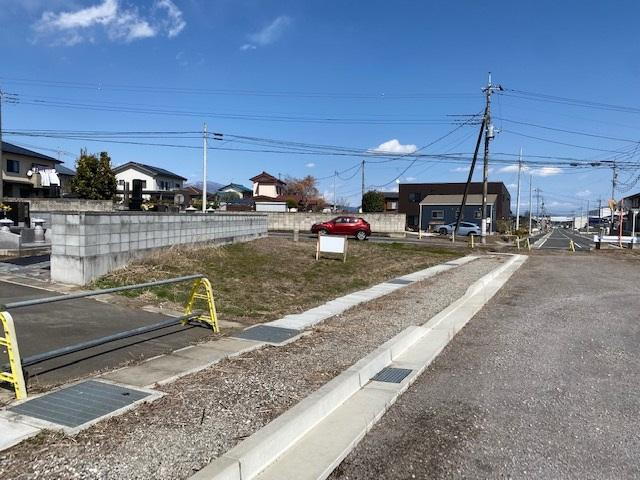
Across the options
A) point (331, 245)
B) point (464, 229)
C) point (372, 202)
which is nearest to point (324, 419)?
point (331, 245)

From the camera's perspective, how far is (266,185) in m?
90.6

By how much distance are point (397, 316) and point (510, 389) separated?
146 inches

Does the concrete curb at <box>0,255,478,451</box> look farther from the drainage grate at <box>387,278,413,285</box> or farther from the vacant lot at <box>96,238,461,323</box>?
the drainage grate at <box>387,278,413,285</box>

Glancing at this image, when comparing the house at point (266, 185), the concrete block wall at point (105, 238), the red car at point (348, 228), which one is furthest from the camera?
the house at point (266, 185)

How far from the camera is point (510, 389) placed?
17.9 feet

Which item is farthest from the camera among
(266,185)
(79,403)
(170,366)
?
(266,185)

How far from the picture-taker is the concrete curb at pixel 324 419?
11.2 ft

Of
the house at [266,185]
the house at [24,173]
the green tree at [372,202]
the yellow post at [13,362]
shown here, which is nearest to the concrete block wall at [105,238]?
the yellow post at [13,362]

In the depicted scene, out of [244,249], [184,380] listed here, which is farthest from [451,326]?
[244,249]

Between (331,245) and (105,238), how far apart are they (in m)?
9.32

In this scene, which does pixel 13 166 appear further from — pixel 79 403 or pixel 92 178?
pixel 79 403

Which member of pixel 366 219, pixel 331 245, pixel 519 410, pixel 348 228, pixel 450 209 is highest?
pixel 450 209

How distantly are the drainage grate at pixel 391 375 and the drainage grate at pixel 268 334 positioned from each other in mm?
1608

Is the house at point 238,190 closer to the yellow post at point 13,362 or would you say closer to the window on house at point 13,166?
the window on house at point 13,166
